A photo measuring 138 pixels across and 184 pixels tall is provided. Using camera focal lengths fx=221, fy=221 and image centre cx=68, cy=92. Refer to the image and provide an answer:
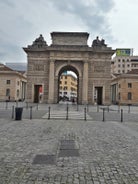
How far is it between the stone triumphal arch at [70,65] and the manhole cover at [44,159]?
4641cm

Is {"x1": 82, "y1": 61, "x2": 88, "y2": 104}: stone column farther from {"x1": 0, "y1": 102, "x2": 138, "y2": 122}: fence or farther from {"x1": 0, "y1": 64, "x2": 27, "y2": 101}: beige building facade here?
{"x1": 0, "y1": 64, "x2": 27, "y2": 101}: beige building facade

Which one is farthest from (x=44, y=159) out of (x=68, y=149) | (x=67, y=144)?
(x=67, y=144)

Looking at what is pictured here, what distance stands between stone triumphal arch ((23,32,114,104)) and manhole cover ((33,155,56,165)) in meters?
46.4

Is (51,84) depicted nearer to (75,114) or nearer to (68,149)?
(75,114)

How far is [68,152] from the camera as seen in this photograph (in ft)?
24.6

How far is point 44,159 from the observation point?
6.56 m

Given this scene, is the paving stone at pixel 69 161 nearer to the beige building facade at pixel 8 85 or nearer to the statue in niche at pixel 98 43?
the statue in niche at pixel 98 43

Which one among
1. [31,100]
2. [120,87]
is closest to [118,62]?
[120,87]

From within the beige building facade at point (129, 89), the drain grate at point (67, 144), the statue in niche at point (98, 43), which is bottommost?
the drain grate at point (67, 144)

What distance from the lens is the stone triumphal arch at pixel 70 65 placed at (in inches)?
2099

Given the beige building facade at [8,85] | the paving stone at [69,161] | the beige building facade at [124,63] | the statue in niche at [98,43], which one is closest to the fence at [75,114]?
the paving stone at [69,161]

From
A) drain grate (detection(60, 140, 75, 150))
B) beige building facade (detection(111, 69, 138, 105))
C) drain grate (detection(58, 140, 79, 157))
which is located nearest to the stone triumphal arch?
beige building facade (detection(111, 69, 138, 105))

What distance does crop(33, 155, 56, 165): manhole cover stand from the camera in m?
6.27

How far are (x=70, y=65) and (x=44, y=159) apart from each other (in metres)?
48.6
